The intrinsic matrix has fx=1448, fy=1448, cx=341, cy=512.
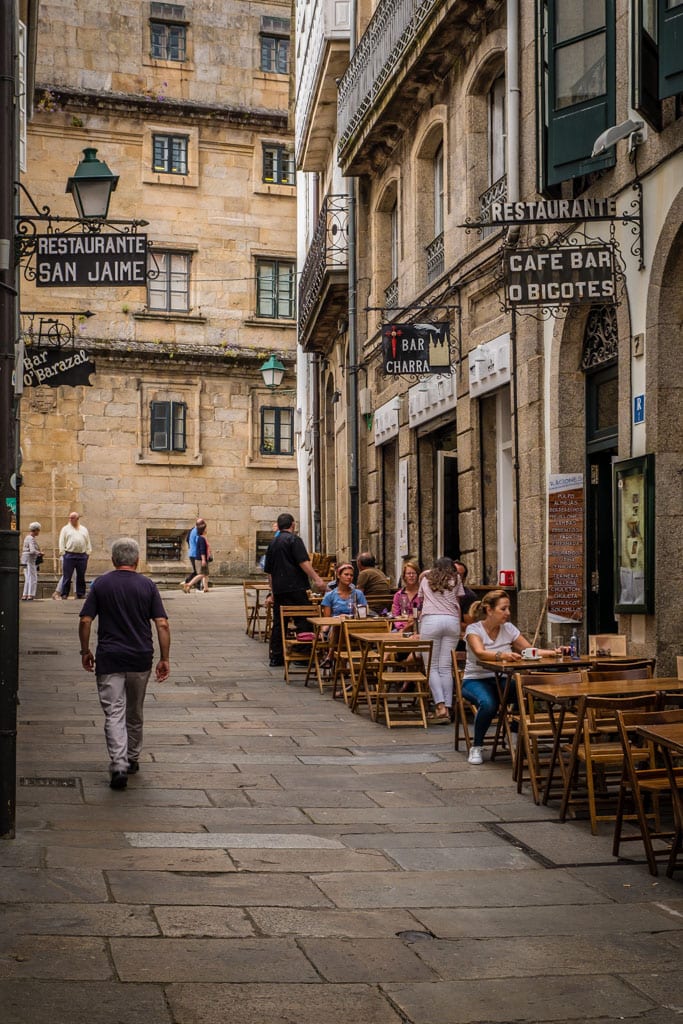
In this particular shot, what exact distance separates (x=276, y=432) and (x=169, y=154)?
24.8ft

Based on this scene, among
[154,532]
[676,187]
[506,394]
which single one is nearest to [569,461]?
[506,394]

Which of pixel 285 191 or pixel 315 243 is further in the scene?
pixel 285 191

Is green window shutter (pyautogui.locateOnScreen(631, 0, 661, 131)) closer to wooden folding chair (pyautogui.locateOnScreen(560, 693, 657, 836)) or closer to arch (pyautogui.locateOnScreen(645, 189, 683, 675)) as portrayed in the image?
arch (pyautogui.locateOnScreen(645, 189, 683, 675))

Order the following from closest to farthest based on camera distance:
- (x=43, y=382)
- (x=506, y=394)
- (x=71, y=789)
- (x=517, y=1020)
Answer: (x=517, y=1020) < (x=71, y=789) < (x=506, y=394) < (x=43, y=382)

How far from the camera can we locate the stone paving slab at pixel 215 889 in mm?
6484

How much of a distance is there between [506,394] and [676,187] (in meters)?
5.14

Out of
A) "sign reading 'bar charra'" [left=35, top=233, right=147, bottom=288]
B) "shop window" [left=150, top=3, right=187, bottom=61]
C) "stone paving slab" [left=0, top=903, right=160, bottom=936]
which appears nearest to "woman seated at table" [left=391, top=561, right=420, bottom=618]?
"sign reading 'bar charra'" [left=35, top=233, right=147, bottom=288]

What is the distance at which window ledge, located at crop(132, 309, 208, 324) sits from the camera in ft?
119

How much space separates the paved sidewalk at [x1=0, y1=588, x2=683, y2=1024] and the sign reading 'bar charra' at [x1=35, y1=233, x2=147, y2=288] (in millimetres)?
3328

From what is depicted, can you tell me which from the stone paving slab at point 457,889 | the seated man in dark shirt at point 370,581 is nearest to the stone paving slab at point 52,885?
the stone paving slab at point 457,889

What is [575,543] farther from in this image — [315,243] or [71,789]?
[315,243]

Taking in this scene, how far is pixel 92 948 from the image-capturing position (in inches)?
221

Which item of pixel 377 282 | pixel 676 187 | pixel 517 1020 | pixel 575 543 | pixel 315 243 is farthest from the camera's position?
pixel 315 243

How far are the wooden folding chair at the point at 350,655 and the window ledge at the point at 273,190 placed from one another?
2486cm
